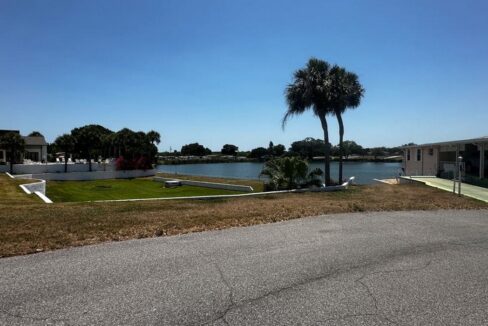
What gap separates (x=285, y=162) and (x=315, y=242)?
595 inches

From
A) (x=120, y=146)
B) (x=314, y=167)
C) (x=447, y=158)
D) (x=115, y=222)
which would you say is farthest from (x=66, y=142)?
(x=115, y=222)

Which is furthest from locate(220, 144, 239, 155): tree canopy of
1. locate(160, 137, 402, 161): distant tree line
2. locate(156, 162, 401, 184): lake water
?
locate(156, 162, 401, 184): lake water

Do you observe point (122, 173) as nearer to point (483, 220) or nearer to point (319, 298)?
point (483, 220)

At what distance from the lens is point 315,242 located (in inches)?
275

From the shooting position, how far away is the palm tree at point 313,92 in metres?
25.7

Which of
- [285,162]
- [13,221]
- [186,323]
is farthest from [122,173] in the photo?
[186,323]

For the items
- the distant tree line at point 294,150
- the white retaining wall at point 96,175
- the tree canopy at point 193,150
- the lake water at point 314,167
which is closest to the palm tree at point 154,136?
the lake water at point 314,167

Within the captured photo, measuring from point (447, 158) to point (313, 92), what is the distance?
→ 11.8 metres

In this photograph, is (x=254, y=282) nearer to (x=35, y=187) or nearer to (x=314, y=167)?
(x=35, y=187)

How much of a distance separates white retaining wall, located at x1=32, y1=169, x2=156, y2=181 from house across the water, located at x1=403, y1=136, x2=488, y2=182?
85.4ft

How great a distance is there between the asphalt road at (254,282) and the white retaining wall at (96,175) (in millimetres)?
33096

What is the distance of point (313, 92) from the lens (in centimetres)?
2577

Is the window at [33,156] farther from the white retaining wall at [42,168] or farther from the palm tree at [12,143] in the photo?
the palm tree at [12,143]

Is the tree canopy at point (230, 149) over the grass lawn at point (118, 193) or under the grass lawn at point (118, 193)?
over
